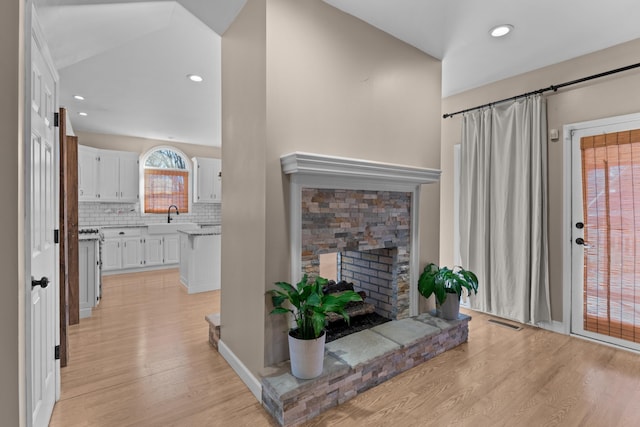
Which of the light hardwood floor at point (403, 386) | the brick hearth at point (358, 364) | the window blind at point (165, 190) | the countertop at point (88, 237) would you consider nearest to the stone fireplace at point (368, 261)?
the brick hearth at point (358, 364)

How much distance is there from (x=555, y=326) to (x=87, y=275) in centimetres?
496

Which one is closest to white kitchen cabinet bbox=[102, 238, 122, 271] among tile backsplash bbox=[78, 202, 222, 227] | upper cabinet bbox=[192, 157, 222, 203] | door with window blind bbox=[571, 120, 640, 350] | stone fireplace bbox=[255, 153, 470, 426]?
tile backsplash bbox=[78, 202, 222, 227]

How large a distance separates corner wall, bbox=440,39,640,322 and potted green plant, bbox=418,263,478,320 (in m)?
1.14

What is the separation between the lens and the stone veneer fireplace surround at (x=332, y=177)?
1998 mm

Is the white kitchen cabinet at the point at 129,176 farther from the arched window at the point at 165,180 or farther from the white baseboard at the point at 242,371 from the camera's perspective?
the white baseboard at the point at 242,371

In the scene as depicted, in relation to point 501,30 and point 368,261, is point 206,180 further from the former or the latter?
point 501,30

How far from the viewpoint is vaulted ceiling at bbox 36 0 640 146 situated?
7.59 ft

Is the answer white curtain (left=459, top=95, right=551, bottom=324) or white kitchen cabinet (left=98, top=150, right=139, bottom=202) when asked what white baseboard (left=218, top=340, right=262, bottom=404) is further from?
white kitchen cabinet (left=98, top=150, right=139, bottom=202)

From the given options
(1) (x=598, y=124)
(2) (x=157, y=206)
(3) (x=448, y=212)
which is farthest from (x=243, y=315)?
(2) (x=157, y=206)

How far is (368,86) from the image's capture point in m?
2.52

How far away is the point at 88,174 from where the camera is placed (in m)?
5.74

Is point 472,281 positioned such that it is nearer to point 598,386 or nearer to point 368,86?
point 598,386

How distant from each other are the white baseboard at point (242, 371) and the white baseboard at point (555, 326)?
2907 millimetres

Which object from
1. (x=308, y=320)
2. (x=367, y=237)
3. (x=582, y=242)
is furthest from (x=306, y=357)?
(x=582, y=242)
